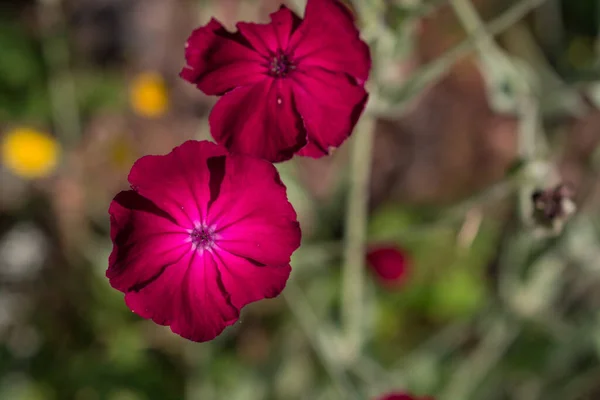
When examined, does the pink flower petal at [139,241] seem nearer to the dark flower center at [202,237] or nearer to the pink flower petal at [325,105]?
the dark flower center at [202,237]

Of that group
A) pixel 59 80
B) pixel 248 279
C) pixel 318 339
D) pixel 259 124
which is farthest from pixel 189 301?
pixel 59 80

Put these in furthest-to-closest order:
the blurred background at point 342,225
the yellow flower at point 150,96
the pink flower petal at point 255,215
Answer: the yellow flower at point 150,96, the blurred background at point 342,225, the pink flower petal at point 255,215

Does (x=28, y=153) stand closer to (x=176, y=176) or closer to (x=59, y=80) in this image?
(x=59, y=80)

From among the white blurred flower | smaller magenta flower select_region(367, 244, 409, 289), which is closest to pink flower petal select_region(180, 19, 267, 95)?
smaller magenta flower select_region(367, 244, 409, 289)

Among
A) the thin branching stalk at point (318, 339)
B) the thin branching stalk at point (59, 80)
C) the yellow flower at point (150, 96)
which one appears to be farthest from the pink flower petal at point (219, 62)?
the thin branching stalk at point (59, 80)

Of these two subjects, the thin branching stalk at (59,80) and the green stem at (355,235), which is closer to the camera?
the green stem at (355,235)

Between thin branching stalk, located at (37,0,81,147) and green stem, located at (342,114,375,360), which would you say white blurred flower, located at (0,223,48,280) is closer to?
thin branching stalk, located at (37,0,81,147)

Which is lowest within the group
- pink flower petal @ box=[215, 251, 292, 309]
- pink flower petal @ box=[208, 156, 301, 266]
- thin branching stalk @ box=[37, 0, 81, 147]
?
pink flower petal @ box=[215, 251, 292, 309]

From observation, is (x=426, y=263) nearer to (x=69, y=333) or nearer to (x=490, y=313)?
(x=490, y=313)

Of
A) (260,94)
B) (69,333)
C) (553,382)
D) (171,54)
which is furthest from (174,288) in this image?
(171,54)
